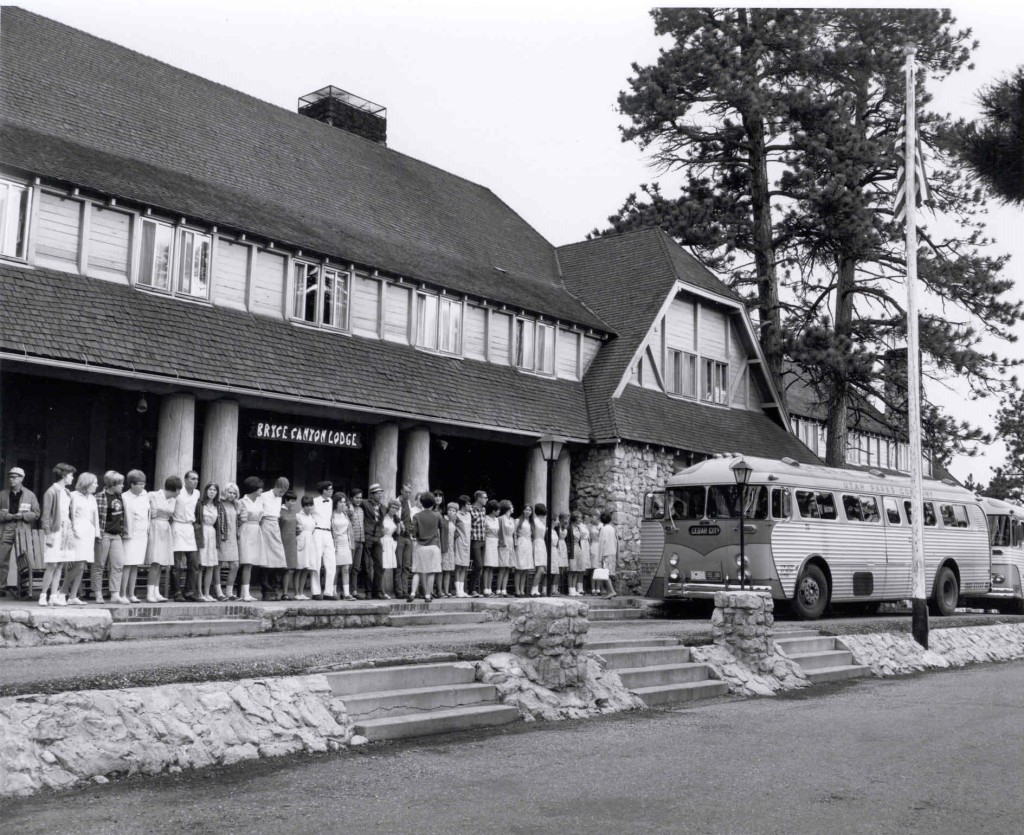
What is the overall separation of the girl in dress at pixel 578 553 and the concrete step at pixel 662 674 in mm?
10111

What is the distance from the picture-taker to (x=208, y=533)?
1587 centimetres

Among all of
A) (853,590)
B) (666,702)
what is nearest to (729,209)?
(853,590)

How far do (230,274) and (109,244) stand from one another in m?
2.48

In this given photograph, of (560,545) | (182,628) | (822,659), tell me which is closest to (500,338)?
(560,545)

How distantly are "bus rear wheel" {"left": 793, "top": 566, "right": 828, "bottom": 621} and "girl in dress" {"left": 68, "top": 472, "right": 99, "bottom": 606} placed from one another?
12331 millimetres

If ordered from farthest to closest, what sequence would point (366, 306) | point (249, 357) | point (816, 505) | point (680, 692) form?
point (366, 306) < point (816, 505) < point (249, 357) < point (680, 692)

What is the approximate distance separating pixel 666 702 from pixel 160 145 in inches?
628

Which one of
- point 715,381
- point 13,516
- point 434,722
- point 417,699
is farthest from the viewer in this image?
point 715,381

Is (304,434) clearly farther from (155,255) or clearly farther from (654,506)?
(654,506)

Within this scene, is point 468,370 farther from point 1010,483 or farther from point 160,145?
point 1010,483

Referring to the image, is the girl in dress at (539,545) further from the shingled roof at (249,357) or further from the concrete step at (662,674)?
the concrete step at (662,674)

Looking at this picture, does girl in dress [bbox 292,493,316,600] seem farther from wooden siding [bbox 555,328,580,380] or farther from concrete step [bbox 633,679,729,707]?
wooden siding [bbox 555,328,580,380]

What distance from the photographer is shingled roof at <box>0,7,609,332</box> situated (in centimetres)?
1961

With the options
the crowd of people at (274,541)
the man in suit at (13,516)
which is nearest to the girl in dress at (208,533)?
the crowd of people at (274,541)
